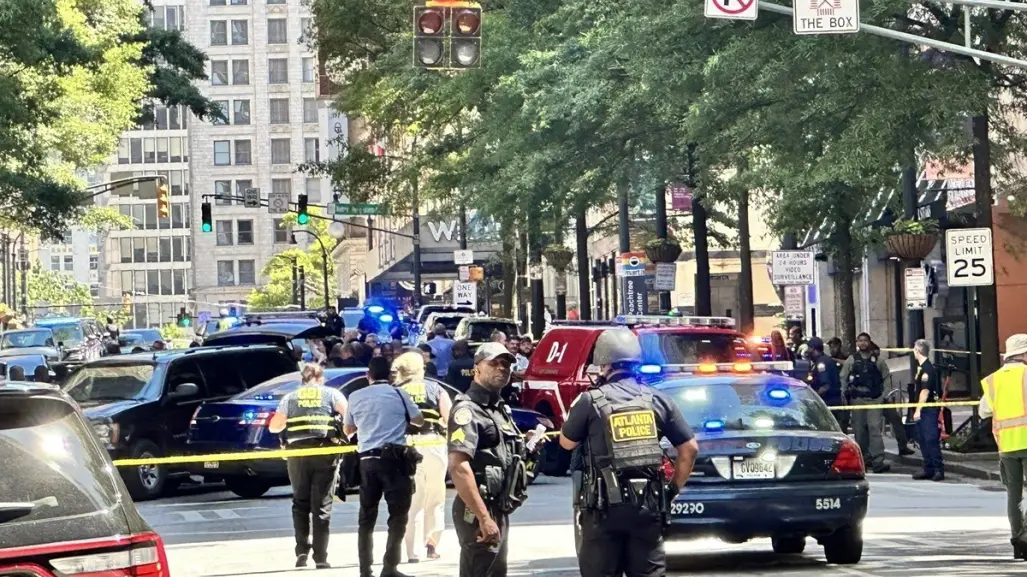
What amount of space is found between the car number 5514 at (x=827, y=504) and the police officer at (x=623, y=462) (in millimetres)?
3990

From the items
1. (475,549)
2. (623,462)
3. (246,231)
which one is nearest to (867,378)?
(475,549)

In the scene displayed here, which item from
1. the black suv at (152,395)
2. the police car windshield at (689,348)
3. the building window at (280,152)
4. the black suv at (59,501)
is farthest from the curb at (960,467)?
the building window at (280,152)

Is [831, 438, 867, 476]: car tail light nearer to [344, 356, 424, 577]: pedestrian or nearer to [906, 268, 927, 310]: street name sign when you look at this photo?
[344, 356, 424, 577]: pedestrian

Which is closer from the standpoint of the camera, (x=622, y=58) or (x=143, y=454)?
(x=143, y=454)

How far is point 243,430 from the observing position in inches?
862

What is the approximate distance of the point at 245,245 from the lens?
16875 centimetres

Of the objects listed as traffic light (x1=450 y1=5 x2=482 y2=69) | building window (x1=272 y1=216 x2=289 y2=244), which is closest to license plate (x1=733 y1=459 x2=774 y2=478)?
traffic light (x1=450 y1=5 x2=482 y2=69)

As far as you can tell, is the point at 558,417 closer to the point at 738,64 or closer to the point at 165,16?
the point at 738,64

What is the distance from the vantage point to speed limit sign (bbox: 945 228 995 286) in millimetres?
25203

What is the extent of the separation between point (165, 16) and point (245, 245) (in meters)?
22.5

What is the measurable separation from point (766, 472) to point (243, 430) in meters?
9.90

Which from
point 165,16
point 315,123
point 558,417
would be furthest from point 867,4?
point 165,16

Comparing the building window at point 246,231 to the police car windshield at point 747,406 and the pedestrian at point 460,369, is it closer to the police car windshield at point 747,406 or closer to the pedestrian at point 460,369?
the pedestrian at point 460,369

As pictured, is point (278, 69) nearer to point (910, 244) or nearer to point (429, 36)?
point (910, 244)
